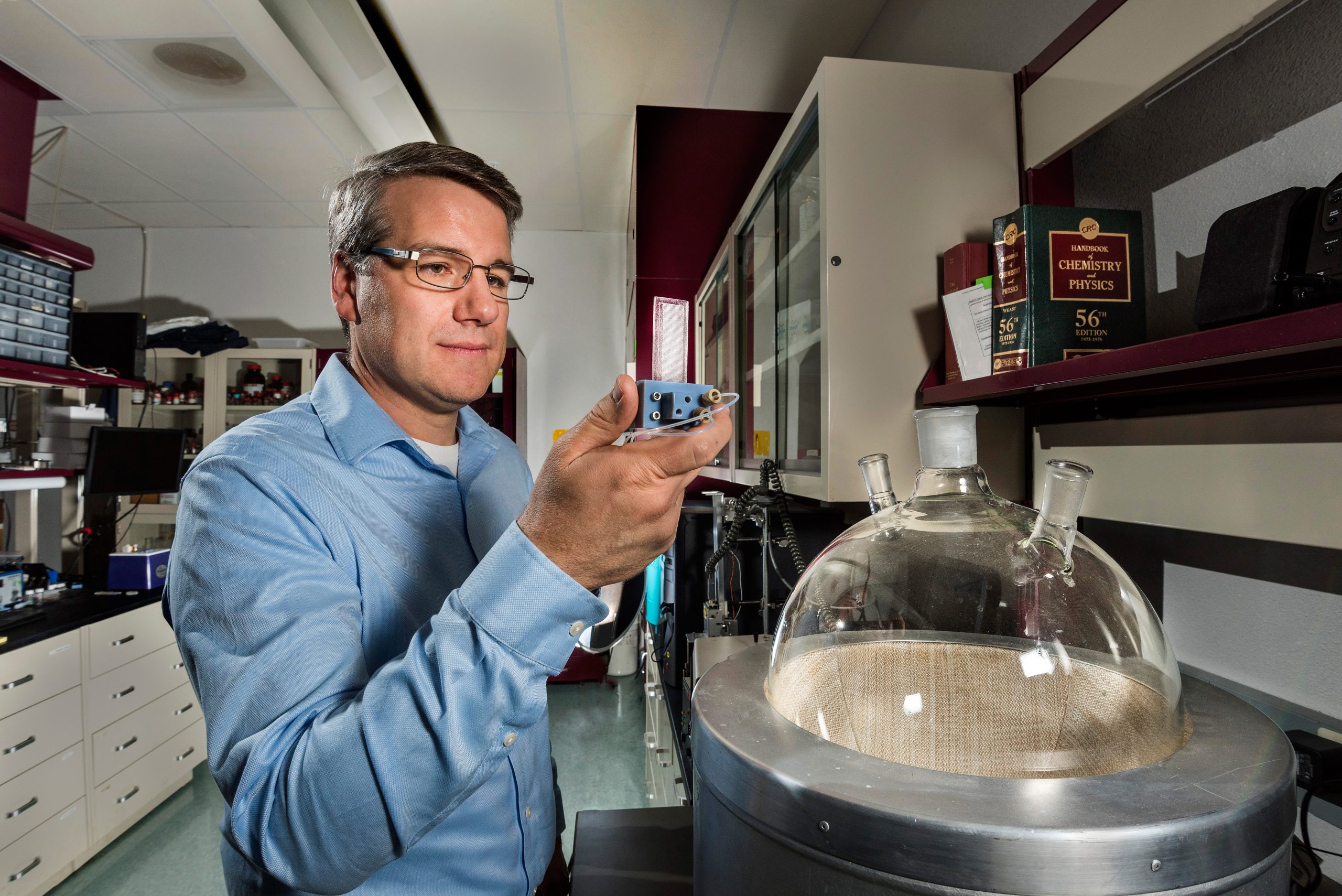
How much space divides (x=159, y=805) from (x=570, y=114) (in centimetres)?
368

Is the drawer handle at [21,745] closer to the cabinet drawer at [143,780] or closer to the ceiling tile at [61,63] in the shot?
the cabinet drawer at [143,780]

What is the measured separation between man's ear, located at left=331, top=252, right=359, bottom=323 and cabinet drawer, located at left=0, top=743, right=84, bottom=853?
7.46ft

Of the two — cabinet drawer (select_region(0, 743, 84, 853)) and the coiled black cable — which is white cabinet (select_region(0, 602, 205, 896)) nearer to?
cabinet drawer (select_region(0, 743, 84, 853))

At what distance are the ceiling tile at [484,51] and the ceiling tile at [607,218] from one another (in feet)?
4.08

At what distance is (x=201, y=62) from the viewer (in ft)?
8.93

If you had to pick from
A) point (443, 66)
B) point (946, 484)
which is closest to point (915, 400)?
point (946, 484)

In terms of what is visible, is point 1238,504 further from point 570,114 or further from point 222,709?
point 570,114

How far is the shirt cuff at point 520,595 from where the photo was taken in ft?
1.66

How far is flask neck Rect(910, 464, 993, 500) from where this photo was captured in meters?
0.60

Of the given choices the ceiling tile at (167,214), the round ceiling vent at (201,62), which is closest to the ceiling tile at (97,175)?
the ceiling tile at (167,214)

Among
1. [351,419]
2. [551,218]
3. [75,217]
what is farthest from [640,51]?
[75,217]

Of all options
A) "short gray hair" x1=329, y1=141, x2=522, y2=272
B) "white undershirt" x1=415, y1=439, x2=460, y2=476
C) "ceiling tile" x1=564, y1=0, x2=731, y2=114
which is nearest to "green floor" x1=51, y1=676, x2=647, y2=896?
"white undershirt" x1=415, y1=439, x2=460, y2=476

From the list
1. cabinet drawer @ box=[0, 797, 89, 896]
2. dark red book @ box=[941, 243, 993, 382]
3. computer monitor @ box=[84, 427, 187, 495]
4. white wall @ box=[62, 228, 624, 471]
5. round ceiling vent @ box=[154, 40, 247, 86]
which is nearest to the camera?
dark red book @ box=[941, 243, 993, 382]

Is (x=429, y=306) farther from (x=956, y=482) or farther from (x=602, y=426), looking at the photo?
(x=956, y=482)
